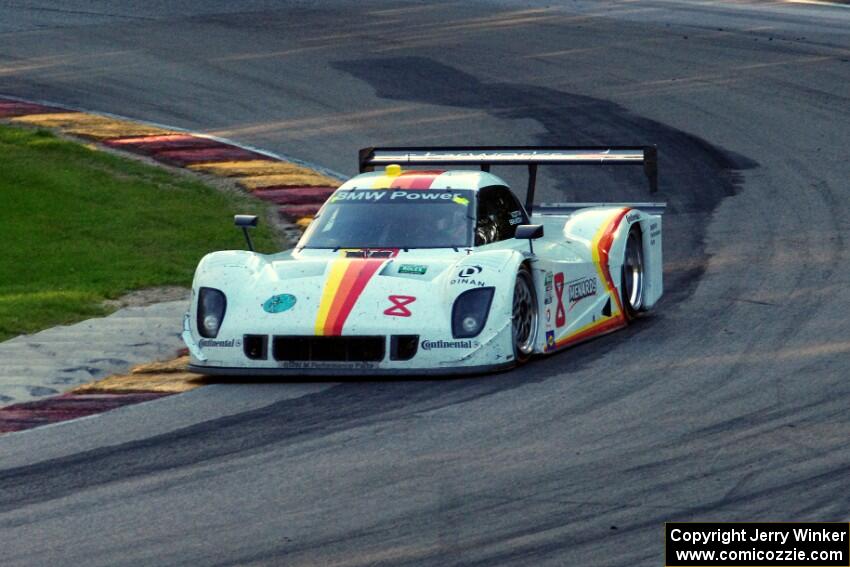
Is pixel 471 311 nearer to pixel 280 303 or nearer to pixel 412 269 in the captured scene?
pixel 412 269

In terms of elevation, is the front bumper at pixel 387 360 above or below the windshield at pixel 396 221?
below

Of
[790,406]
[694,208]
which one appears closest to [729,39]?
[694,208]

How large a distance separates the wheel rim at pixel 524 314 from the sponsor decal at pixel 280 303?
4.68ft

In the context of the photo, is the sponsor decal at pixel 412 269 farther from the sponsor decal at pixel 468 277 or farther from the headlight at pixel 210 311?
the headlight at pixel 210 311

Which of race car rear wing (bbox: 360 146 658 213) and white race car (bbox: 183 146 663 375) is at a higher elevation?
race car rear wing (bbox: 360 146 658 213)

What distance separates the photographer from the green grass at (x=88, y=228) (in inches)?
525

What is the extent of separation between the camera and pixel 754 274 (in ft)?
44.3

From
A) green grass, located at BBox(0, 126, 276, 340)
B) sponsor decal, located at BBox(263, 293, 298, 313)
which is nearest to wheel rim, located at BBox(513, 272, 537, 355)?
sponsor decal, located at BBox(263, 293, 298, 313)

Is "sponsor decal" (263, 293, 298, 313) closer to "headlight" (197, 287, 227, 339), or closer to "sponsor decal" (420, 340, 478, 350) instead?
"headlight" (197, 287, 227, 339)

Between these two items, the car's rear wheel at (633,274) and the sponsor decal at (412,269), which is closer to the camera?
the sponsor decal at (412,269)

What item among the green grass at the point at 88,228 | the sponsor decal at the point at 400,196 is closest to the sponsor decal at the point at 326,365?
the sponsor decal at the point at 400,196

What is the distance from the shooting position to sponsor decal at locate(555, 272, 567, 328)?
11.0 meters

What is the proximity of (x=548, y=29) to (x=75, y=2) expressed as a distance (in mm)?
9703

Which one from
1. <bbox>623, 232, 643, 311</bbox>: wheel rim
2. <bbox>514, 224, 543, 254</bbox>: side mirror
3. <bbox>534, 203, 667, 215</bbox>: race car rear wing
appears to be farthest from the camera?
<bbox>534, 203, 667, 215</bbox>: race car rear wing
